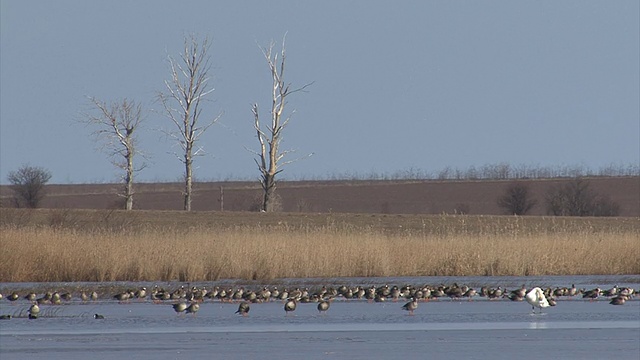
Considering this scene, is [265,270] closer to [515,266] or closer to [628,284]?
[515,266]

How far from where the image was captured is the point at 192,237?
29.7m

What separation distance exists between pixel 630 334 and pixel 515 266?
13.0m

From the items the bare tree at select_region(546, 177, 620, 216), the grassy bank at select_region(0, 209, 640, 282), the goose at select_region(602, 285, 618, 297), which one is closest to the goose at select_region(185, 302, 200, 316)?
the goose at select_region(602, 285, 618, 297)

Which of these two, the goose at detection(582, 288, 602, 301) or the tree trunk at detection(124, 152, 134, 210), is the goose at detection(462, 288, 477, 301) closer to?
the goose at detection(582, 288, 602, 301)

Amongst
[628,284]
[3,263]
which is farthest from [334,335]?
[3,263]

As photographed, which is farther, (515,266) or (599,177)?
(599,177)

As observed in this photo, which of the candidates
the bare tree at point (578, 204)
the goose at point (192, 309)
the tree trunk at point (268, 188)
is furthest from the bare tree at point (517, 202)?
the goose at point (192, 309)

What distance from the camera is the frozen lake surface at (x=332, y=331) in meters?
13.4

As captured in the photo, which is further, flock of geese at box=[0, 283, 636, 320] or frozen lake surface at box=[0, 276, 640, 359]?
flock of geese at box=[0, 283, 636, 320]

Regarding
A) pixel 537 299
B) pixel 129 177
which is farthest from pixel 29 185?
pixel 537 299

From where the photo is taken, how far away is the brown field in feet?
295

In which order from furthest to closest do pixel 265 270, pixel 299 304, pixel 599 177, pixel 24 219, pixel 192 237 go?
pixel 599 177 → pixel 24 219 → pixel 192 237 → pixel 265 270 → pixel 299 304

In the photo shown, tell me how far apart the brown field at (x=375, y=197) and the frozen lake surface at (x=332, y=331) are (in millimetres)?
62256

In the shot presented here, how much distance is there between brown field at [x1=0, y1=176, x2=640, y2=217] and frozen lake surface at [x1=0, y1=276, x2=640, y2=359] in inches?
2451
